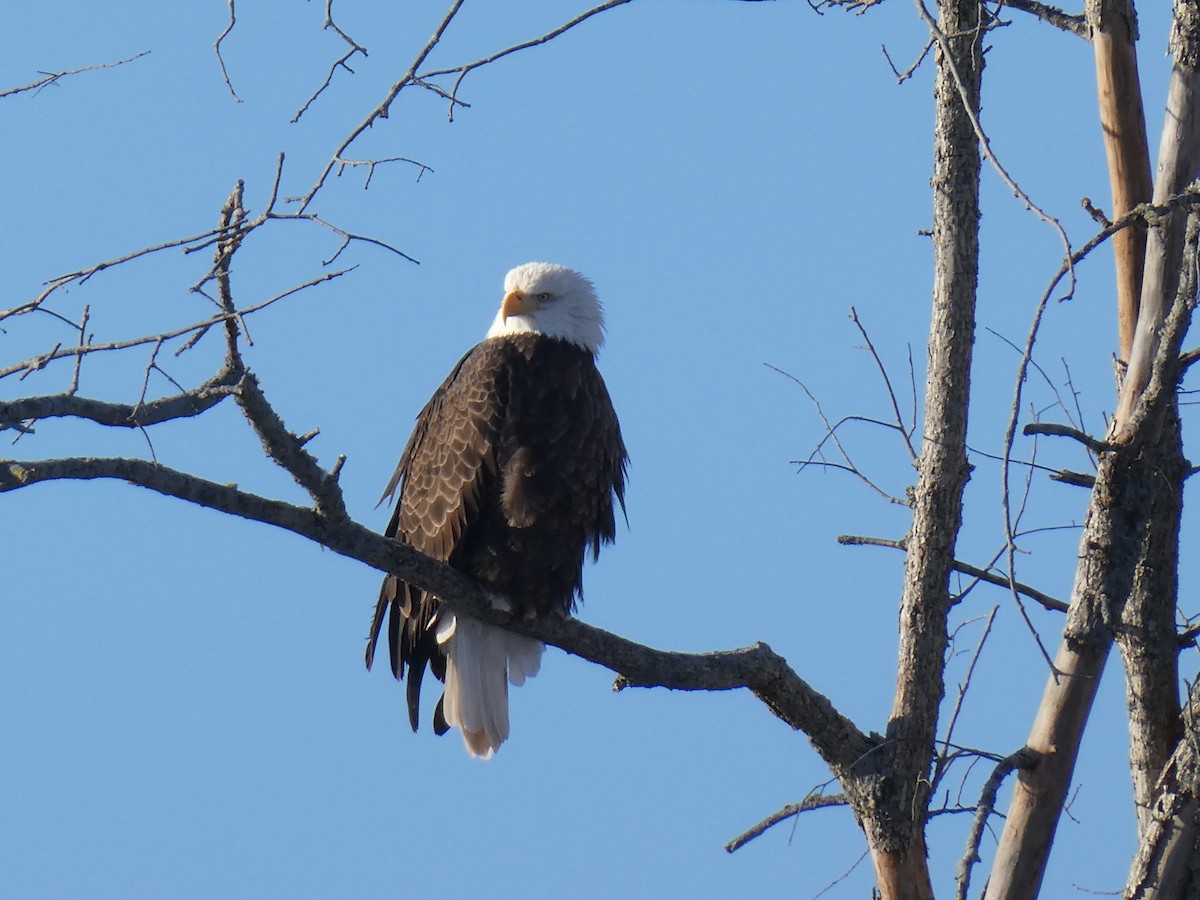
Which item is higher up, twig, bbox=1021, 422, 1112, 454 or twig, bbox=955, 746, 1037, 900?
twig, bbox=1021, 422, 1112, 454

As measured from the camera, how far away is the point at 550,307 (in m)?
4.77

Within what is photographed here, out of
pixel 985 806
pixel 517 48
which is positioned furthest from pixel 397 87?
pixel 985 806

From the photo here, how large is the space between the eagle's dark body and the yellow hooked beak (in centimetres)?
27

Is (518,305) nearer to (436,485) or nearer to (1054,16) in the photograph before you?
(436,485)

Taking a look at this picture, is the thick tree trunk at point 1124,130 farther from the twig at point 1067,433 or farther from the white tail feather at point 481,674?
the white tail feather at point 481,674

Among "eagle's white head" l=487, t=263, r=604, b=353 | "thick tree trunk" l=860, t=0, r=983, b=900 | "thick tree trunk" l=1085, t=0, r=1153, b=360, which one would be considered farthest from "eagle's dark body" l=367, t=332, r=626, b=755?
"thick tree trunk" l=1085, t=0, r=1153, b=360

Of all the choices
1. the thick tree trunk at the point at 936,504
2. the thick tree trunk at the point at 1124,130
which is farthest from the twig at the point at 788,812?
the thick tree trunk at the point at 1124,130

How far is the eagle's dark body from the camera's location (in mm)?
4137

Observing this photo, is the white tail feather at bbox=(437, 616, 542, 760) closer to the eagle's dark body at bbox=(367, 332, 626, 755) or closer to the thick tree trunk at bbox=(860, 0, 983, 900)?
the eagle's dark body at bbox=(367, 332, 626, 755)

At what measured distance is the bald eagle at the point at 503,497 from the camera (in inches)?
163

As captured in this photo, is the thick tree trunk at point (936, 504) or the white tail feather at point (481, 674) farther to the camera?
the white tail feather at point (481, 674)

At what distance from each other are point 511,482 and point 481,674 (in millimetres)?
741

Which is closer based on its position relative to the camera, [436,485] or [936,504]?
[936,504]

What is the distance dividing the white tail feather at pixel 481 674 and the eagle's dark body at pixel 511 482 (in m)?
0.09
